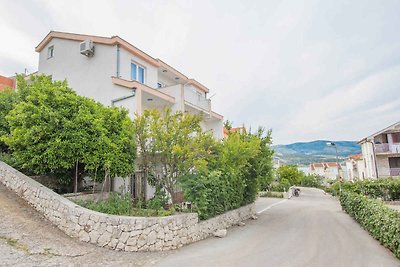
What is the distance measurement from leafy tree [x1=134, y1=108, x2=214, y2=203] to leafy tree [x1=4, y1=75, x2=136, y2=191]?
0.72 meters

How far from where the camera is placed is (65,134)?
365 inches

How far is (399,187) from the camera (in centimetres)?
2211

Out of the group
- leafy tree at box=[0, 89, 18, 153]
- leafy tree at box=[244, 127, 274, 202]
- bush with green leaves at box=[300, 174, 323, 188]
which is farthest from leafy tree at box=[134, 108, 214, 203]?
bush with green leaves at box=[300, 174, 323, 188]

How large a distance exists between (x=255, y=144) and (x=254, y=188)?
4618 millimetres

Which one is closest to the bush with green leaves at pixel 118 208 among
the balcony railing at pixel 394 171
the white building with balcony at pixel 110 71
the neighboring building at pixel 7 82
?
the white building with balcony at pixel 110 71

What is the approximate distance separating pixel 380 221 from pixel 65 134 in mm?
12939

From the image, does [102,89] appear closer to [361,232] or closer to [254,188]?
[254,188]

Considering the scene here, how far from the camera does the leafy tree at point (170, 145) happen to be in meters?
10.4

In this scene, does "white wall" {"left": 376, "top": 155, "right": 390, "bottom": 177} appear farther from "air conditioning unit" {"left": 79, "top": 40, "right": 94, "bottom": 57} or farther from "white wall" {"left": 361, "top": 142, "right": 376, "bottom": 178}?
"air conditioning unit" {"left": 79, "top": 40, "right": 94, "bottom": 57}

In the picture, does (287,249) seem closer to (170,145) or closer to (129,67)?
(170,145)

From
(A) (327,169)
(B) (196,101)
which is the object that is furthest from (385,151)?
(A) (327,169)

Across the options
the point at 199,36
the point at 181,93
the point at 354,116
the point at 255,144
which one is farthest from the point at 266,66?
the point at 354,116

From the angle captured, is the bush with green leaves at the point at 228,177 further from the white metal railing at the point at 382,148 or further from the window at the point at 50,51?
the white metal railing at the point at 382,148

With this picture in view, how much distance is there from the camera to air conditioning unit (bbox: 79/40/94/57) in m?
15.4
